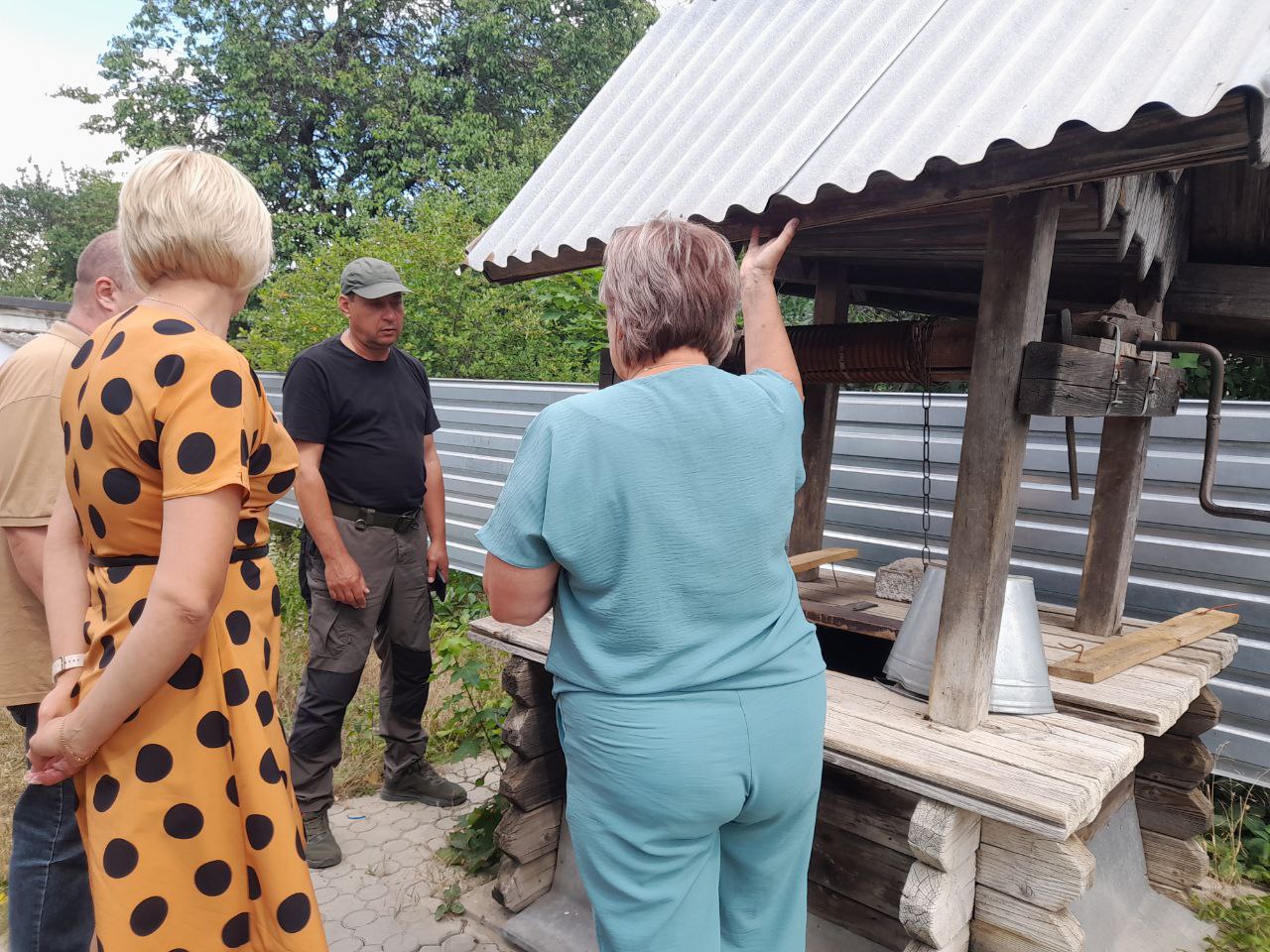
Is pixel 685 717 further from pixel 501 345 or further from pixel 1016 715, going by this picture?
pixel 501 345

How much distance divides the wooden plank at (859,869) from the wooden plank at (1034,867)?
0.94ft

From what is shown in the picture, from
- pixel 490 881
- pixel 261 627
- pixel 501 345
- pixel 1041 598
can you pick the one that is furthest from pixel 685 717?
pixel 501 345

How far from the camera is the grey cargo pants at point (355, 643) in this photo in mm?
3330

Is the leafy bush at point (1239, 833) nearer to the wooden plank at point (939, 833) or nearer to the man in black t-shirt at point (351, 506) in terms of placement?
the wooden plank at point (939, 833)

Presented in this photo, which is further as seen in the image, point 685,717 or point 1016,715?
point 1016,715

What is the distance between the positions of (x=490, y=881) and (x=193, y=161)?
9.35 ft

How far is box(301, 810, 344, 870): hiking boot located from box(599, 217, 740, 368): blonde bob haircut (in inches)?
105

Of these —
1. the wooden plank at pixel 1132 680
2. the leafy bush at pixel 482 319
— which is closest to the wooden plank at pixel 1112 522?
the wooden plank at pixel 1132 680

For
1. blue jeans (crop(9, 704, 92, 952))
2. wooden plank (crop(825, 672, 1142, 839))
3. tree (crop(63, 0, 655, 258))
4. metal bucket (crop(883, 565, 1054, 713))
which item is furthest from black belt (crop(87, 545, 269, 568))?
tree (crop(63, 0, 655, 258))

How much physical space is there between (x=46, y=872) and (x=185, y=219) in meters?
1.48

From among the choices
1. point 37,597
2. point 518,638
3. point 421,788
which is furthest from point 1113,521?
point 37,597

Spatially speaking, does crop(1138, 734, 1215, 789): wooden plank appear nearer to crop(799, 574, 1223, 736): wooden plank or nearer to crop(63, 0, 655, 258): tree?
crop(799, 574, 1223, 736): wooden plank

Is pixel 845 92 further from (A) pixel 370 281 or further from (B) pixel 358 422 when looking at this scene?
(B) pixel 358 422

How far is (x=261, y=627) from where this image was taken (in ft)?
5.57
